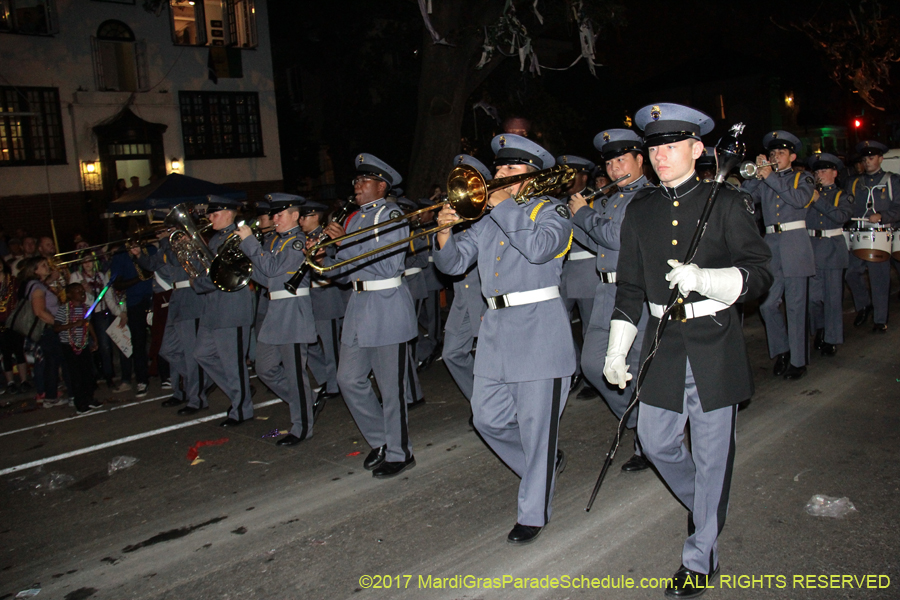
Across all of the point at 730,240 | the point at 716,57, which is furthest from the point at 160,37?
the point at 716,57

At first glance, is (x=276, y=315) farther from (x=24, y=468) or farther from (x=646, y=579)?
(x=646, y=579)

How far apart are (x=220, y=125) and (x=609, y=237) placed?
19.6m

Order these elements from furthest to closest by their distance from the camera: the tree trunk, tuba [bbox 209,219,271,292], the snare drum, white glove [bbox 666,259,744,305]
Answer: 1. the tree trunk
2. the snare drum
3. tuba [bbox 209,219,271,292]
4. white glove [bbox 666,259,744,305]

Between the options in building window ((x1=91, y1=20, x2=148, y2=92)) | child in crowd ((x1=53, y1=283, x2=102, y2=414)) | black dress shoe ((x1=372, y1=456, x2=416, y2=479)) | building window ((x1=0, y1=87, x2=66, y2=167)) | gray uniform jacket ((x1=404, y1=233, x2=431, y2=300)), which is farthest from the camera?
building window ((x1=91, y1=20, x2=148, y2=92))

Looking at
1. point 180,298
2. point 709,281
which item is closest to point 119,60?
point 180,298

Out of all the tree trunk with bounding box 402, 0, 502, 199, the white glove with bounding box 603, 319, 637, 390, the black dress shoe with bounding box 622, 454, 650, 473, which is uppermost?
the tree trunk with bounding box 402, 0, 502, 199

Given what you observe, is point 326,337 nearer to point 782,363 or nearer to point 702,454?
point 782,363

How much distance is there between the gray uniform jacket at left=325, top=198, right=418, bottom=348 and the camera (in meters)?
5.26

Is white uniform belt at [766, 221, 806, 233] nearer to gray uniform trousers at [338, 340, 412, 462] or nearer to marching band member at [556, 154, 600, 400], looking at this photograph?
marching band member at [556, 154, 600, 400]

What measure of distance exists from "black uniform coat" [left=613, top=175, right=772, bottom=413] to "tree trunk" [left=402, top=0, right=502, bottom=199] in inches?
460

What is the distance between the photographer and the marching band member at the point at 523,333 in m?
4.09

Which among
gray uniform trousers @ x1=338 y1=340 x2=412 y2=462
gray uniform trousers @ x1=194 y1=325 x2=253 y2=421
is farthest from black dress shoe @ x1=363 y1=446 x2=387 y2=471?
gray uniform trousers @ x1=194 y1=325 x2=253 y2=421

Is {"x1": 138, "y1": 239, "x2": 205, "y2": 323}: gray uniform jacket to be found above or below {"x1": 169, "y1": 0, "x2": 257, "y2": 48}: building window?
below

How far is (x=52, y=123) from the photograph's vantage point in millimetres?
19625
